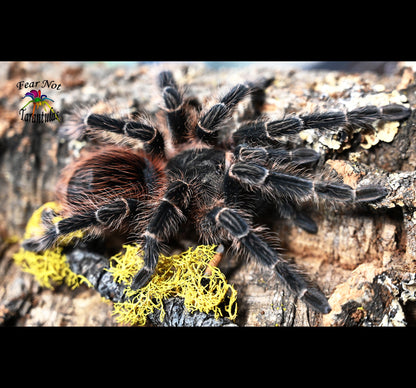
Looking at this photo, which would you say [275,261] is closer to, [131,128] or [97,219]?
[97,219]

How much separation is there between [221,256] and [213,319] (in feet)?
2.06

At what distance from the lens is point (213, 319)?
9.58ft

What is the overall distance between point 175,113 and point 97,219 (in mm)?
1288

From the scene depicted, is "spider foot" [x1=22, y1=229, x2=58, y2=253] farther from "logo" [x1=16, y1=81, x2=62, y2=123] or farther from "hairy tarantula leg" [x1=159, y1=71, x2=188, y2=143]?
"hairy tarantula leg" [x1=159, y1=71, x2=188, y2=143]

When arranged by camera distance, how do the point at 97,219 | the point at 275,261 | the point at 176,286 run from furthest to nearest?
the point at 97,219, the point at 176,286, the point at 275,261

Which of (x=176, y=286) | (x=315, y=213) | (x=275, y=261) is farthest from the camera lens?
(x=315, y=213)

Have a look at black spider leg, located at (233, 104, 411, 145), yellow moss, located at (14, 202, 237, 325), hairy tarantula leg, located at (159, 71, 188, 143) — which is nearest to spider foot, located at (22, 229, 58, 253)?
yellow moss, located at (14, 202, 237, 325)

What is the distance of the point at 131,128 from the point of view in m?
3.60

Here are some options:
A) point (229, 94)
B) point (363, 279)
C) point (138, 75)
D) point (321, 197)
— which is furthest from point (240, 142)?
point (138, 75)

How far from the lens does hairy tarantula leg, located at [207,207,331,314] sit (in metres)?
2.90

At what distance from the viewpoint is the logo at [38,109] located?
4078 mm

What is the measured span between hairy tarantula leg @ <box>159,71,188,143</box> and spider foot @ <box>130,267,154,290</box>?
4.72 feet

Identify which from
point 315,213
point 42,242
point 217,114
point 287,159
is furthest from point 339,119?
point 42,242

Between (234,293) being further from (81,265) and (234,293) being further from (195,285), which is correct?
(81,265)
